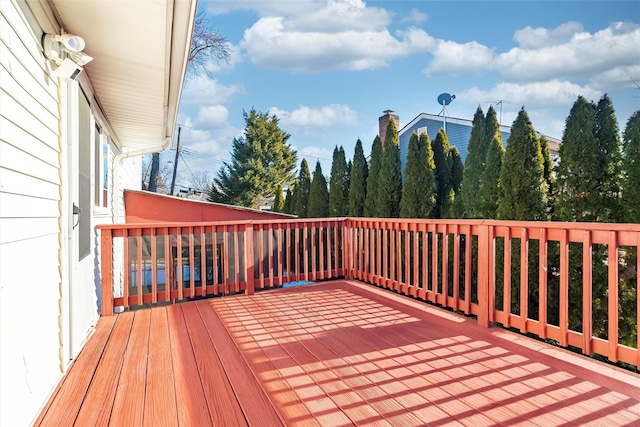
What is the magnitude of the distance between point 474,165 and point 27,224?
5.63 metres

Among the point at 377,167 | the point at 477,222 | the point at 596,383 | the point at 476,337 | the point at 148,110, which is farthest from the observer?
the point at 377,167

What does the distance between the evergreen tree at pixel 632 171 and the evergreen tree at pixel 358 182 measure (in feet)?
16.4

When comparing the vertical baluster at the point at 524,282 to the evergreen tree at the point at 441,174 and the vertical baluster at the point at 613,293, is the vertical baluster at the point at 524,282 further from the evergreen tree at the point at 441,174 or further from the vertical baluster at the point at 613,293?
the evergreen tree at the point at 441,174

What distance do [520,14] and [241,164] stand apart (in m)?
13.9

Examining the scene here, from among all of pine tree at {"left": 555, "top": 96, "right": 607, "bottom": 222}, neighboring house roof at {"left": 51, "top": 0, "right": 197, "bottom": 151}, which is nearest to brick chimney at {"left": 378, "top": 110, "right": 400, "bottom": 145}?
pine tree at {"left": 555, "top": 96, "right": 607, "bottom": 222}

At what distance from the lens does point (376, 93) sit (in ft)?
65.3

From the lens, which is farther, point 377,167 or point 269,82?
point 269,82

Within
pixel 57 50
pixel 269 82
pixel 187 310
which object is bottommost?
pixel 187 310

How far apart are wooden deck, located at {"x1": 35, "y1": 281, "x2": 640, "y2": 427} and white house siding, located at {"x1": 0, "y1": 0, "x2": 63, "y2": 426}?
0.31m

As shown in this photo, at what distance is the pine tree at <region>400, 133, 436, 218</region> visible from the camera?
645 centimetres

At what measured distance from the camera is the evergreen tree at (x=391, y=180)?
285 inches

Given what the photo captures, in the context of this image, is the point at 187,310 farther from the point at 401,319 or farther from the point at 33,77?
the point at 33,77

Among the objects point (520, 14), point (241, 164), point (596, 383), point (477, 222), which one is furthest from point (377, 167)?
point (241, 164)

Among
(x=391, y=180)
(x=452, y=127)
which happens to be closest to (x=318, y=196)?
(x=391, y=180)
